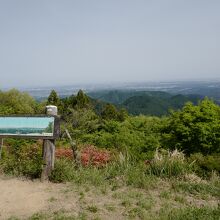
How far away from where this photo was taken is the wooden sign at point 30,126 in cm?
717

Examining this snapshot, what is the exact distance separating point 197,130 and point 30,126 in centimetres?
949

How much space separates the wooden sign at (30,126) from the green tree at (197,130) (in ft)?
30.0

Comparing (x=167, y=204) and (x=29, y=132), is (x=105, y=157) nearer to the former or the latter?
(x=29, y=132)

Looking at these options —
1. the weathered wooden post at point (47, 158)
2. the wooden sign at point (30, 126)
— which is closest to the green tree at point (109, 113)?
the wooden sign at point (30, 126)

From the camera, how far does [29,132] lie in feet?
23.9

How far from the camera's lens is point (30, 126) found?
7.30m

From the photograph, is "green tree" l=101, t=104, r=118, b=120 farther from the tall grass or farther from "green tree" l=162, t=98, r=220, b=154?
the tall grass

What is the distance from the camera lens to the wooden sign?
7.17 m

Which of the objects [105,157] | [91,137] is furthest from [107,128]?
[105,157]

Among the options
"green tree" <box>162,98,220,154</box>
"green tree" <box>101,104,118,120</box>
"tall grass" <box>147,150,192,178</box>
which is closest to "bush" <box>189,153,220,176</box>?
"tall grass" <box>147,150,192,178</box>

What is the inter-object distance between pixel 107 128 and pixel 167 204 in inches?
523

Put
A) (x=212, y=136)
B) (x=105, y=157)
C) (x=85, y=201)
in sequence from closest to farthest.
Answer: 1. (x=85, y=201)
2. (x=105, y=157)
3. (x=212, y=136)

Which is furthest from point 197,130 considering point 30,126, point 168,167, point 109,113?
point 109,113

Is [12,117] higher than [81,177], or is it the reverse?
[12,117]
